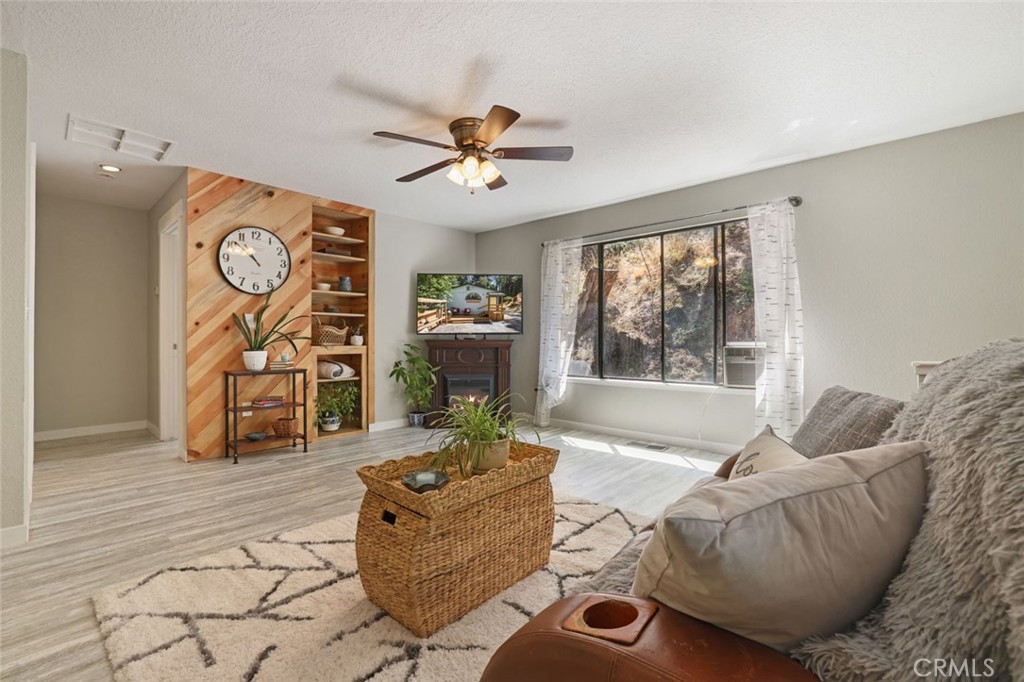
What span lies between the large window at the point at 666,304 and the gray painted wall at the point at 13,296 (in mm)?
4361

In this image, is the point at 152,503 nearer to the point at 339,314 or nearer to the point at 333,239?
the point at 339,314

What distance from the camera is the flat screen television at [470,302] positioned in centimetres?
534

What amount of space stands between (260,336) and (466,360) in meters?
2.19

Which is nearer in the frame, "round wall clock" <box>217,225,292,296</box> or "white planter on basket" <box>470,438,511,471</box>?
"white planter on basket" <box>470,438,511,471</box>

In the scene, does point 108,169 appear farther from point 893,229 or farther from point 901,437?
→ point 893,229

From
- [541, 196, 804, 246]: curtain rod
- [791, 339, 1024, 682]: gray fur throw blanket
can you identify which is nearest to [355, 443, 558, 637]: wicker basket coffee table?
[791, 339, 1024, 682]: gray fur throw blanket

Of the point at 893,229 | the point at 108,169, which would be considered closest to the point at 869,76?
the point at 893,229

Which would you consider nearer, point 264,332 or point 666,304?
point 264,332

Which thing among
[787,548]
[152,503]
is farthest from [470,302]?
[787,548]

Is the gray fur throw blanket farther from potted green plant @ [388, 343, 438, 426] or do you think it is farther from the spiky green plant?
potted green plant @ [388, 343, 438, 426]

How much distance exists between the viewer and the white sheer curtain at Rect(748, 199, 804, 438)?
352 centimetres

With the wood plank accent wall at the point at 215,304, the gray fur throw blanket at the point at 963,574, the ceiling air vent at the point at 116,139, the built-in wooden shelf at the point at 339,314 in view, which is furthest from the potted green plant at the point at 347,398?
the gray fur throw blanket at the point at 963,574

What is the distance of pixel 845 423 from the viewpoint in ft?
4.46

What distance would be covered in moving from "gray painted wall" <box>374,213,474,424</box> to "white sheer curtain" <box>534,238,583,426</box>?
150cm
